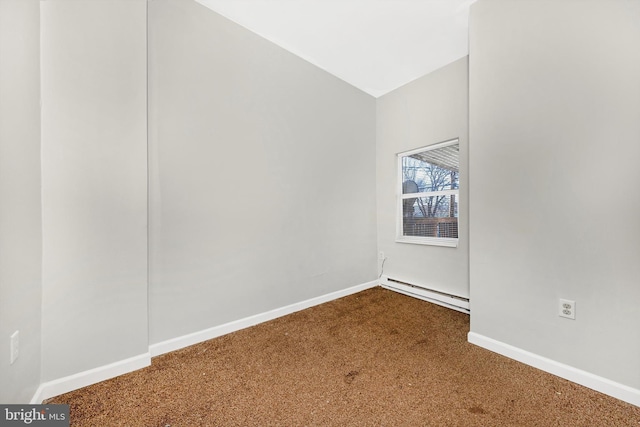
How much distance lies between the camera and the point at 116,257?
1.56 metres

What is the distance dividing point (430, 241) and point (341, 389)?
203 centimetres

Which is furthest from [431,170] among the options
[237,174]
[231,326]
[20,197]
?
[20,197]

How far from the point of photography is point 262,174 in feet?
7.61

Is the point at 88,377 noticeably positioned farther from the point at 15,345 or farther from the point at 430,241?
the point at 430,241

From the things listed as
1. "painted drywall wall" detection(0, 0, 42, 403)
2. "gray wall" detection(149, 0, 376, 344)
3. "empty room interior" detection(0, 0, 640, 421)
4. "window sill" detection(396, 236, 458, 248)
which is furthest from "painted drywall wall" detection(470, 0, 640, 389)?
"painted drywall wall" detection(0, 0, 42, 403)

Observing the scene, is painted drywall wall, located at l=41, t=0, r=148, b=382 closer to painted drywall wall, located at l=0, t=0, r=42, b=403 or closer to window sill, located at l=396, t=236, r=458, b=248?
painted drywall wall, located at l=0, t=0, r=42, b=403

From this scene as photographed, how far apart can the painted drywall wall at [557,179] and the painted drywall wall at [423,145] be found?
2.19ft

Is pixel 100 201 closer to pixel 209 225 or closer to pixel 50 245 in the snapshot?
pixel 50 245

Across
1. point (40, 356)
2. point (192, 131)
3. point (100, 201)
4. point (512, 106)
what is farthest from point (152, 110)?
point (512, 106)

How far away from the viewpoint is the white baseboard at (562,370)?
1.33m

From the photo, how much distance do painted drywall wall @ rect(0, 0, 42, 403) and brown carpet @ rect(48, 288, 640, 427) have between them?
1.32ft

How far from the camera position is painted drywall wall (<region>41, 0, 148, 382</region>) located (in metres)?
1.39

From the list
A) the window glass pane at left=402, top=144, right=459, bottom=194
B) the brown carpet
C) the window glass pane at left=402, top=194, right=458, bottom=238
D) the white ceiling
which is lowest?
the brown carpet

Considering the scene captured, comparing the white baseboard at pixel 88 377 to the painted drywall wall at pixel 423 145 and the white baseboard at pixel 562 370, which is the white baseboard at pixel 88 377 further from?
the painted drywall wall at pixel 423 145
